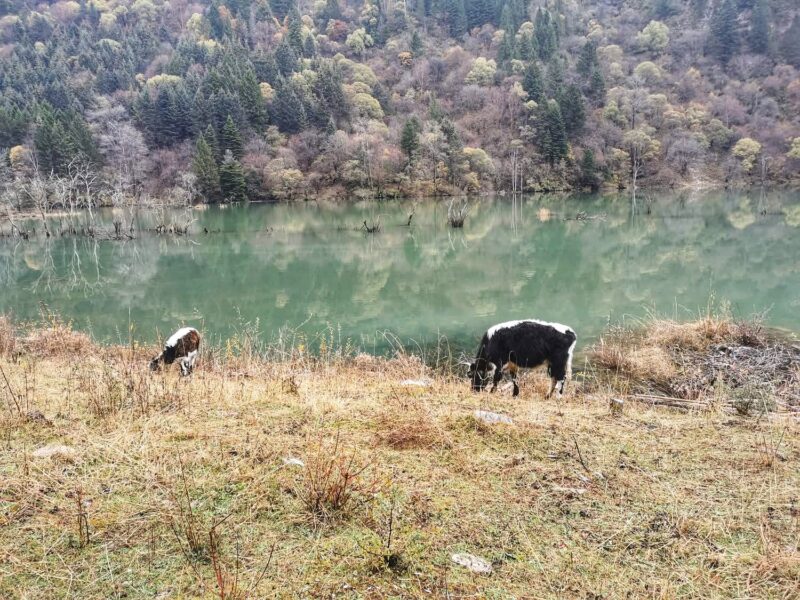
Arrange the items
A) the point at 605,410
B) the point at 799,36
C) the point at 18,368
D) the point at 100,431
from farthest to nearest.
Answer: the point at 799,36, the point at 18,368, the point at 605,410, the point at 100,431

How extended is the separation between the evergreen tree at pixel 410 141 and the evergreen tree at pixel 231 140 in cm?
2107

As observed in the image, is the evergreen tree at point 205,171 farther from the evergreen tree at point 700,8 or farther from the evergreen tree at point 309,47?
the evergreen tree at point 700,8

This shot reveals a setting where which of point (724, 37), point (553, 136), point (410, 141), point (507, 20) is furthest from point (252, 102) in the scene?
point (724, 37)

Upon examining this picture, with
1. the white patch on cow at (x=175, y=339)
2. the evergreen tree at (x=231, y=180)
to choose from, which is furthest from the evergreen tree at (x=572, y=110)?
the white patch on cow at (x=175, y=339)

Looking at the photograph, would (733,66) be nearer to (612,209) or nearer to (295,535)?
(612,209)

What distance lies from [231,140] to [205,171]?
26.4ft

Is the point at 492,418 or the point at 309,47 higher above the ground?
the point at 309,47

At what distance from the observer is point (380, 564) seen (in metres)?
2.41

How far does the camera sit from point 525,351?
665 cm

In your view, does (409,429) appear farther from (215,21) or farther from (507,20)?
(215,21)

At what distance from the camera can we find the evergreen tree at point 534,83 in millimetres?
72006

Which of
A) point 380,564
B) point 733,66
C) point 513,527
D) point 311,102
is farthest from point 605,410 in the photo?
point 733,66

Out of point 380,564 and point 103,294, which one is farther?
point 103,294

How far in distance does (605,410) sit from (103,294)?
18.4m
